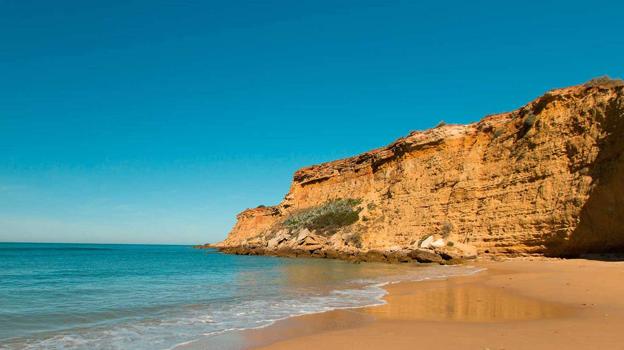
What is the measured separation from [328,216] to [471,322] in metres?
44.2

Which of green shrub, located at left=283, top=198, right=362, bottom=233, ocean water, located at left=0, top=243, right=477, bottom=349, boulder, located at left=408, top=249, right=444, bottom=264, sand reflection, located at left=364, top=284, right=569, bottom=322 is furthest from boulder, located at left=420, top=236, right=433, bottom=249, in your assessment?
sand reflection, located at left=364, top=284, right=569, bottom=322

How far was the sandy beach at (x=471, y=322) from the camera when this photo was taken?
6777 millimetres

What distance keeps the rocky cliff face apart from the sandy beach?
9.80m

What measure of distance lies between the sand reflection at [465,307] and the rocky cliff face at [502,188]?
40.8ft

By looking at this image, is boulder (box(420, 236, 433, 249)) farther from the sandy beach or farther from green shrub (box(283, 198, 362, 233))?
the sandy beach

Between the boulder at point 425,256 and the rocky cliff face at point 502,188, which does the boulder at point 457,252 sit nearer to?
the rocky cliff face at point 502,188

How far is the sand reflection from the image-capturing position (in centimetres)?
921

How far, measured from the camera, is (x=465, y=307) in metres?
10.5

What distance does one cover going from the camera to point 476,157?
35531 millimetres

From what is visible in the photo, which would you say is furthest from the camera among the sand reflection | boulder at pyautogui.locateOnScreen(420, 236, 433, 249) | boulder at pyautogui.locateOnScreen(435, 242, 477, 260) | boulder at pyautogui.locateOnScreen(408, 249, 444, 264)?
boulder at pyautogui.locateOnScreen(420, 236, 433, 249)

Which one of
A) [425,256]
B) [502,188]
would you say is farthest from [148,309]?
[502,188]

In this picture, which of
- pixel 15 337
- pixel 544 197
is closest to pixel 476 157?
pixel 544 197

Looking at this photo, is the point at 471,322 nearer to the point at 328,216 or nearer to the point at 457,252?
the point at 457,252

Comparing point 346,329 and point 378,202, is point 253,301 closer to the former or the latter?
point 346,329
